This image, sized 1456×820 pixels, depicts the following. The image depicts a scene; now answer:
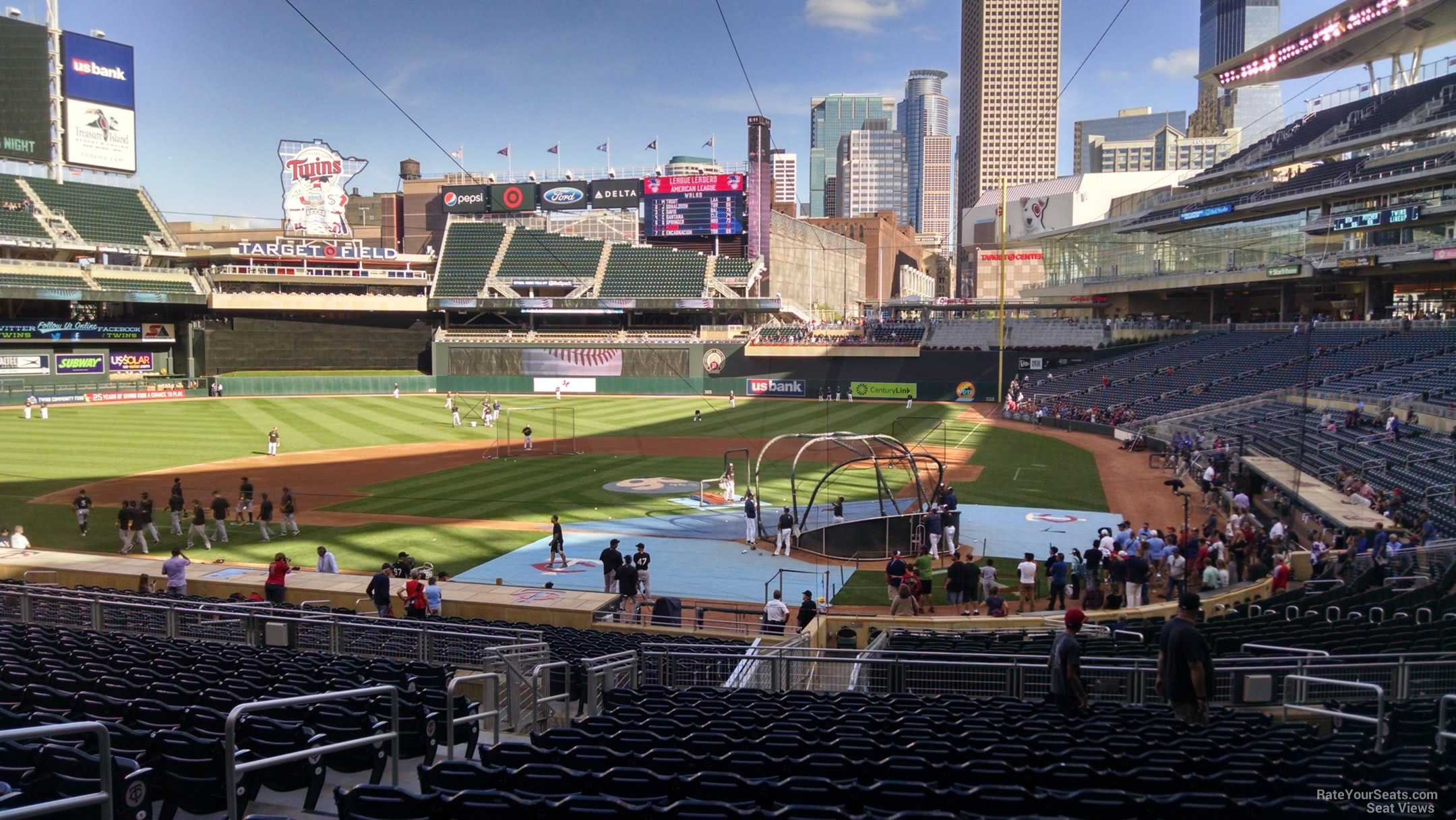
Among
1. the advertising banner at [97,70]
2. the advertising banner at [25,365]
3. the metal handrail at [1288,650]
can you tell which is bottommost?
the metal handrail at [1288,650]

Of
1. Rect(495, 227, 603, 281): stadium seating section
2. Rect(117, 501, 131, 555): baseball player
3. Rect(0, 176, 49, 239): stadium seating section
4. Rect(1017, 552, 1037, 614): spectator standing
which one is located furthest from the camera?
Rect(495, 227, 603, 281): stadium seating section

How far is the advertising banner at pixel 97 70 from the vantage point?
65.9m

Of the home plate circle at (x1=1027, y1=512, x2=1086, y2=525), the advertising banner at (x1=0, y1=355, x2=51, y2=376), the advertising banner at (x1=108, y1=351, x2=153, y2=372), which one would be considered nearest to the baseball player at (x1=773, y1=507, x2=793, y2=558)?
the home plate circle at (x1=1027, y1=512, x2=1086, y2=525)

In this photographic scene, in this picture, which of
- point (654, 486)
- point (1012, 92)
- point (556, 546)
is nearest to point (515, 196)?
point (654, 486)

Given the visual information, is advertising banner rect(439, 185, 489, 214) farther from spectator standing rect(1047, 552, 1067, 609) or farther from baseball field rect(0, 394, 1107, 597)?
spectator standing rect(1047, 552, 1067, 609)

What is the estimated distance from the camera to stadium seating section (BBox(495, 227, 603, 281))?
255ft

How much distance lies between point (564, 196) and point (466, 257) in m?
10.1

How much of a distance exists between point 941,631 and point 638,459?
23457mm

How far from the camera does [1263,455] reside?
97.3 ft

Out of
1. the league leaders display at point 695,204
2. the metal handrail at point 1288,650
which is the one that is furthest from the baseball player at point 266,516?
the league leaders display at point 695,204

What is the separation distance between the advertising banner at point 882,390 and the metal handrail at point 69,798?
201 feet

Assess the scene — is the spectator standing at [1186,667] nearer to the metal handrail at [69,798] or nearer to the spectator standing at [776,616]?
the metal handrail at [69,798]

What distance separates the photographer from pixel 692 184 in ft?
259

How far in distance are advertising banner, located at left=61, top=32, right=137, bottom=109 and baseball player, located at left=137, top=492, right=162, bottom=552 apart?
195 feet
